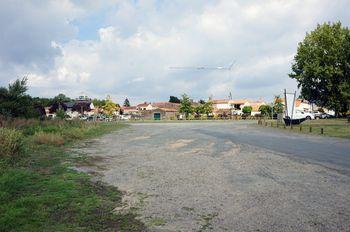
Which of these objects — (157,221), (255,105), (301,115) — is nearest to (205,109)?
(255,105)

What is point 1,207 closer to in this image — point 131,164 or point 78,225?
point 78,225

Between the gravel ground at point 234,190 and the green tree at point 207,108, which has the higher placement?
the green tree at point 207,108

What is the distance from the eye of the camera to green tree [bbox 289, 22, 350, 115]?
129ft

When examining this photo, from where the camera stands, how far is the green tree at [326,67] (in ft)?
129

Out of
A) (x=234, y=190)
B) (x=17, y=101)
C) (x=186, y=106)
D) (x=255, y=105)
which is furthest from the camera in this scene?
(x=255, y=105)

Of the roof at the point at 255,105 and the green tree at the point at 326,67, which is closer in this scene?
the green tree at the point at 326,67

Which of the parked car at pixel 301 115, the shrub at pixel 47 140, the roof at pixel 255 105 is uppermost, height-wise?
the roof at pixel 255 105

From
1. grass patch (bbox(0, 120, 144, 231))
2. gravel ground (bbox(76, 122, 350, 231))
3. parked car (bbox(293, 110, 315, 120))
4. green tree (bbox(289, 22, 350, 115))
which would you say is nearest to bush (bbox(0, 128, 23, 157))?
grass patch (bbox(0, 120, 144, 231))

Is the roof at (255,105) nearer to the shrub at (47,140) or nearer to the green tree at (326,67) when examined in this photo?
the green tree at (326,67)

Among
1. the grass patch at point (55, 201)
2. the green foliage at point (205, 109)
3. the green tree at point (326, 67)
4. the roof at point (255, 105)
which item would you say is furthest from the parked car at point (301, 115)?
the roof at point (255, 105)

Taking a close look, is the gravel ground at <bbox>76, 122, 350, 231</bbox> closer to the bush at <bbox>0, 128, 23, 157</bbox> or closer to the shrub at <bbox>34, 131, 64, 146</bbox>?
the bush at <bbox>0, 128, 23, 157</bbox>

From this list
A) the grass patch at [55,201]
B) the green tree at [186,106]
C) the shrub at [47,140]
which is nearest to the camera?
the grass patch at [55,201]

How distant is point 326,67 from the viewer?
39156 mm

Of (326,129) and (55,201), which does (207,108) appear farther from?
(55,201)
